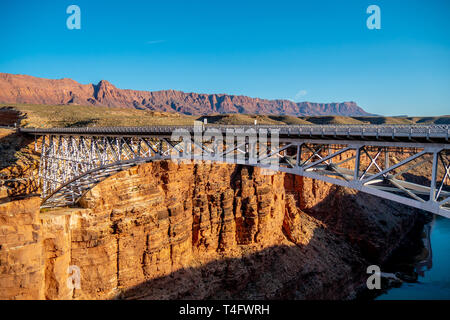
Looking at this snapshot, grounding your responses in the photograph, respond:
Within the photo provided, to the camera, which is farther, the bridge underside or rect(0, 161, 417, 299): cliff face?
rect(0, 161, 417, 299): cliff face

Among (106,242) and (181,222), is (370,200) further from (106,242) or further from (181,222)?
(106,242)

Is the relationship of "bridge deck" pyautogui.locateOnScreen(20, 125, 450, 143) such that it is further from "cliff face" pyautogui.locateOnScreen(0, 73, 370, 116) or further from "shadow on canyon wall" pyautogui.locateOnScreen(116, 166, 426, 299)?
"cliff face" pyautogui.locateOnScreen(0, 73, 370, 116)

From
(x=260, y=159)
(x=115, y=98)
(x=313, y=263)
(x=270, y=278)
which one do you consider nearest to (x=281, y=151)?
(x=260, y=159)

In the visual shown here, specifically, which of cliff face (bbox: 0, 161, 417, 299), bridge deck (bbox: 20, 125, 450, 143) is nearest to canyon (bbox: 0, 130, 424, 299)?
cliff face (bbox: 0, 161, 417, 299)

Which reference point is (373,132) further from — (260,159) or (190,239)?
(190,239)

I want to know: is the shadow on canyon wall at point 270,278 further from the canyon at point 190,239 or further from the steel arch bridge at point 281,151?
the steel arch bridge at point 281,151

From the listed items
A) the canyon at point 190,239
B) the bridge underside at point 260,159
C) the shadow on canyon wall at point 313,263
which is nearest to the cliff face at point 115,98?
the bridge underside at point 260,159

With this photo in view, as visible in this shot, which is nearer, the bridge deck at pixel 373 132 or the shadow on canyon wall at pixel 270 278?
the bridge deck at pixel 373 132
